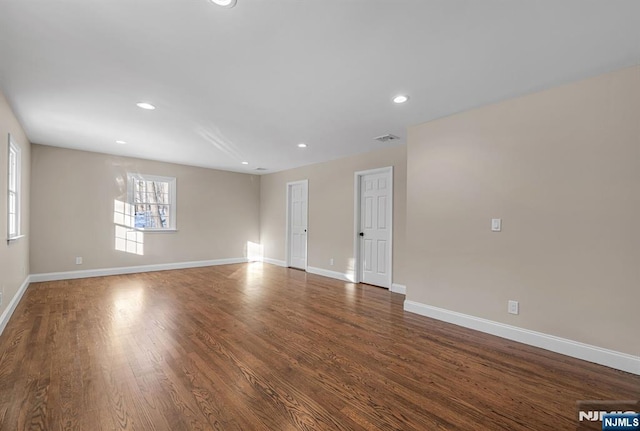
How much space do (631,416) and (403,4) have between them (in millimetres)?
2879

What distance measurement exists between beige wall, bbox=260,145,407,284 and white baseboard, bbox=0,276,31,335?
4.65m

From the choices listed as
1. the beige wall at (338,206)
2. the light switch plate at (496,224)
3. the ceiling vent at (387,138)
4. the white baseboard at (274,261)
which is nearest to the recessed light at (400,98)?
the ceiling vent at (387,138)

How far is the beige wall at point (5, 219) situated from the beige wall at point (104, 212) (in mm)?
414

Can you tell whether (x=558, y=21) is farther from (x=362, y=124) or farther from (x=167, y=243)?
(x=167, y=243)

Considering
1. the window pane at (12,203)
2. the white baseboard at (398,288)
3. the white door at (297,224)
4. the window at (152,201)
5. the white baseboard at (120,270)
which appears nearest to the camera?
the window pane at (12,203)

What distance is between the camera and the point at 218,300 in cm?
414

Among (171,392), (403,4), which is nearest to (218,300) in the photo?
(171,392)

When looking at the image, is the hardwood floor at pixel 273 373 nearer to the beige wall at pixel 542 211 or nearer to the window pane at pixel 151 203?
the beige wall at pixel 542 211

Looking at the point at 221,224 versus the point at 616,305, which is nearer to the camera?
the point at 616,305

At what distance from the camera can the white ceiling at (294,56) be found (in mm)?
1757

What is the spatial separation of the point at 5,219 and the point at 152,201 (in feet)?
10.3

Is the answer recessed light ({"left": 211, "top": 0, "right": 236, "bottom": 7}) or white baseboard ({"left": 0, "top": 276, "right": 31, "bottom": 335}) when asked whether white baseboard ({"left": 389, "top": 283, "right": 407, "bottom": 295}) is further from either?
white baseboard ({"left": 0, "top": 276, "right": 31, "bottom": 335})

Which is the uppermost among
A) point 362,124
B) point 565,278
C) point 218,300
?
point 362,124

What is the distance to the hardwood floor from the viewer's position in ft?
5.65
